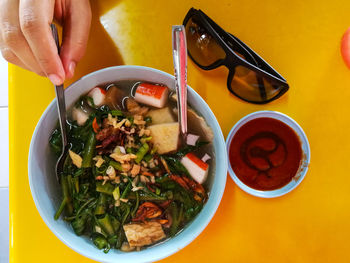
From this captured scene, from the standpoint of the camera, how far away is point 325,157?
3.58ft

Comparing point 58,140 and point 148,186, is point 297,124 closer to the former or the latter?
point 148,186

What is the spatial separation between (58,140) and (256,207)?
67 centimetres

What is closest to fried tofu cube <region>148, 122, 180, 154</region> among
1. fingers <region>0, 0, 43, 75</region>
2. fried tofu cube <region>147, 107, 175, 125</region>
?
fried tofu cube <region>147, 107, 175, 125</region>

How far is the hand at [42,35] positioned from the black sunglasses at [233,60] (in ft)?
1.16

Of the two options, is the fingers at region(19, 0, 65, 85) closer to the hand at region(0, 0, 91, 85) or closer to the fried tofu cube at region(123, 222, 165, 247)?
the hand at region(0, 0, 91, 85)

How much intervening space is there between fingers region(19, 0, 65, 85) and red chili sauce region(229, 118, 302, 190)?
604 millimetres

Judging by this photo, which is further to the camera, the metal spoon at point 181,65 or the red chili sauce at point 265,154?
the red chili sauce at point 265,154

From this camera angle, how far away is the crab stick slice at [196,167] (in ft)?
3.37

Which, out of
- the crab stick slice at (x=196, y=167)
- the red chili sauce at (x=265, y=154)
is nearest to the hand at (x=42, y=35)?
the crab stick slice at (x=196, y=167)

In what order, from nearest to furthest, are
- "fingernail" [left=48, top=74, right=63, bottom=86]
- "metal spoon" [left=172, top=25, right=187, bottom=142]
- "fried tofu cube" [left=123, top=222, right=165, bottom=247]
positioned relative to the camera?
"metal spoon" [left=172, top=25, right=187, bottom=142] → "fingernail" [left=48, top=74, right=63, bottom=86] → "fried tofu cube" [left=123, top=222, right=165, bottom=247]

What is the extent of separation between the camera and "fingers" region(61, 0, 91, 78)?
0.94 meters

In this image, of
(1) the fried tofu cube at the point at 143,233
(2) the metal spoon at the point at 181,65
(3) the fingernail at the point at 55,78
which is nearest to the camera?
(2) the metal spoon at the point at 181,65

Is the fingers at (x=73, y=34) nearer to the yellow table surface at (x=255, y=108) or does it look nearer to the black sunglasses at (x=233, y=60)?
the yellow table surface at (x=255, y=108)

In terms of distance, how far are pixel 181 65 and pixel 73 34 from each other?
36cm
